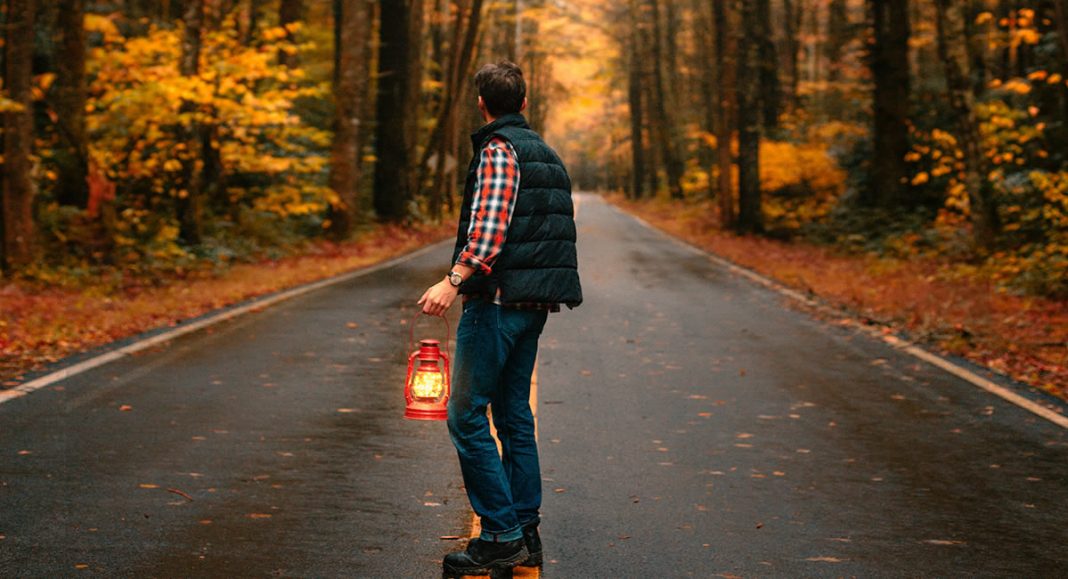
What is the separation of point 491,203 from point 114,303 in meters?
Answer: 11.0

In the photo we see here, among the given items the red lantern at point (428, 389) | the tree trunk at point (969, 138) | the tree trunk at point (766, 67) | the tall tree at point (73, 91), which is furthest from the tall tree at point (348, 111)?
the red lantern at point (428, 389)

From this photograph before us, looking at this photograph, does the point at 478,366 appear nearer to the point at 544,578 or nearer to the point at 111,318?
the point at 544,578

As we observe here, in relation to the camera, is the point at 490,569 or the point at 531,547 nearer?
the point at 490,569

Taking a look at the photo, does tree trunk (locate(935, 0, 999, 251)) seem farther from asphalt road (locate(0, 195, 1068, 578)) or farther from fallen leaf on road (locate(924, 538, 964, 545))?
fallen leaf on road (locate(924, 538, 964, 545))

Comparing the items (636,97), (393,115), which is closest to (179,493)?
(393,115)

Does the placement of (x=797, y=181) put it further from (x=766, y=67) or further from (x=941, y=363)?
(x=941, y=363)

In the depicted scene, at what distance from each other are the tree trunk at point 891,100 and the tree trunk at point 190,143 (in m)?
15.3

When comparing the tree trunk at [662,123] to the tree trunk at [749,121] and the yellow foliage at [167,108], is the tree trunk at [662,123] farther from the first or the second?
the yellow foliage at [167,108]

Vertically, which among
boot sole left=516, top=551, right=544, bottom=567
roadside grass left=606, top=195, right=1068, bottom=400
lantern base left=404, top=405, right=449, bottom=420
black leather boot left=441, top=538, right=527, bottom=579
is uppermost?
lantern base left=404, top=405, right=449, bottom=420

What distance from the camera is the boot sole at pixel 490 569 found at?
469 cm

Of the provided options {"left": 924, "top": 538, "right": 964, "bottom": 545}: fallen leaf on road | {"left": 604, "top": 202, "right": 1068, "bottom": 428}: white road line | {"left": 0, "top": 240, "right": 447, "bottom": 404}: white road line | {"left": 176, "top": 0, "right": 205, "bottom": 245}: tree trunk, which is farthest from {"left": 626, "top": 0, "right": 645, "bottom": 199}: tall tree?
{"left": 924, "top": 538, "right": 964, "bottom": 545}: fallen leaf on road

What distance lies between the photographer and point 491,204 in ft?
14.9

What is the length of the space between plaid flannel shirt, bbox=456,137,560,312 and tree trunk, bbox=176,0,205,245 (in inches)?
559

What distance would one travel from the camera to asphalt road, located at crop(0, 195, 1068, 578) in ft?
16.6
